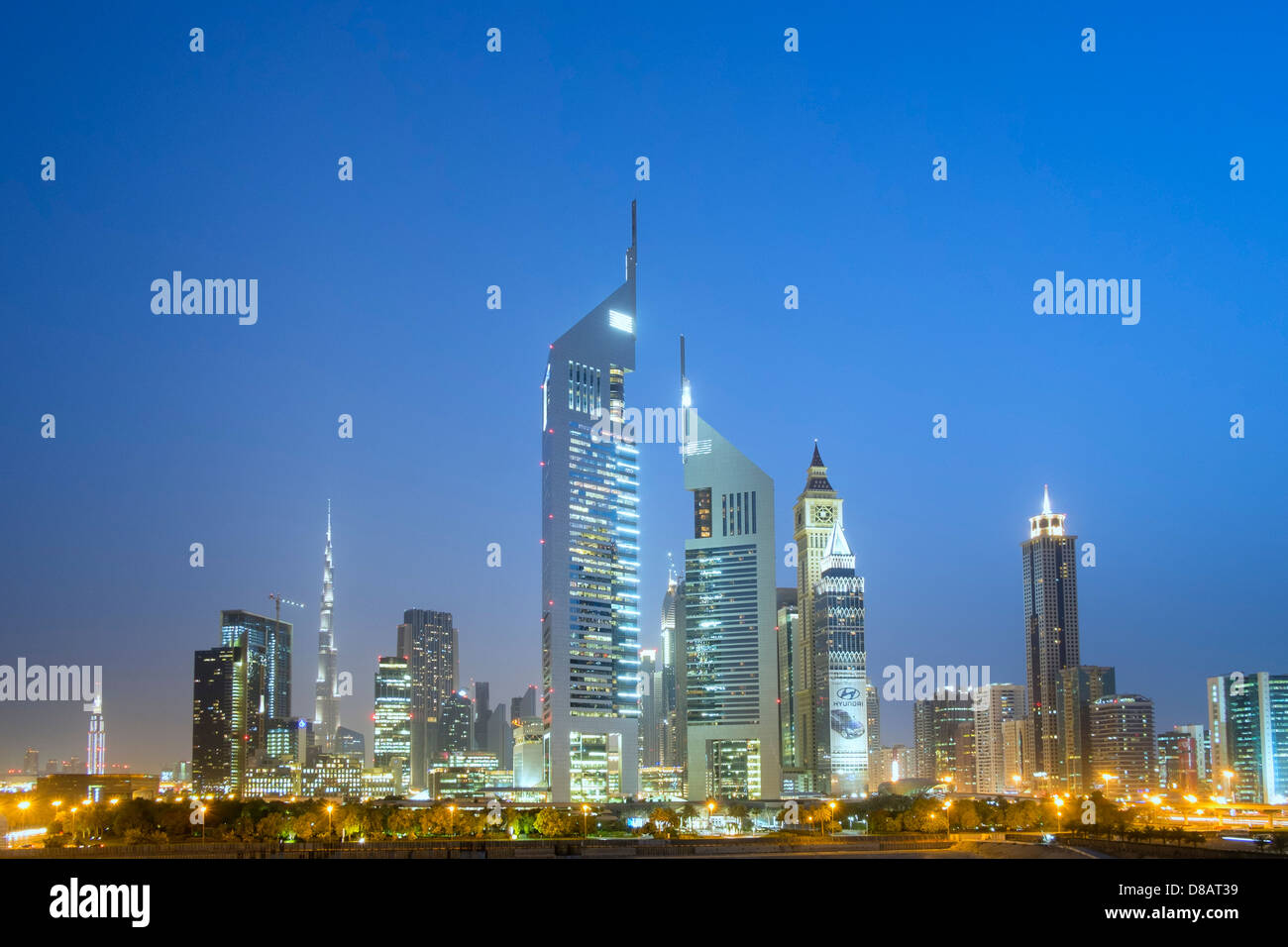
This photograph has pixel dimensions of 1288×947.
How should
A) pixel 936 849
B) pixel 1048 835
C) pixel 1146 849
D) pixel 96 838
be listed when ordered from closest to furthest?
pixel 1146 849 < pixel 936 849 < pixel 1048 835 < pixel 96 838

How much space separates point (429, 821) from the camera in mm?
111688

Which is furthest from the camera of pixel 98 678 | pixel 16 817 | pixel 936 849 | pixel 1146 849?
pixel 98 678
